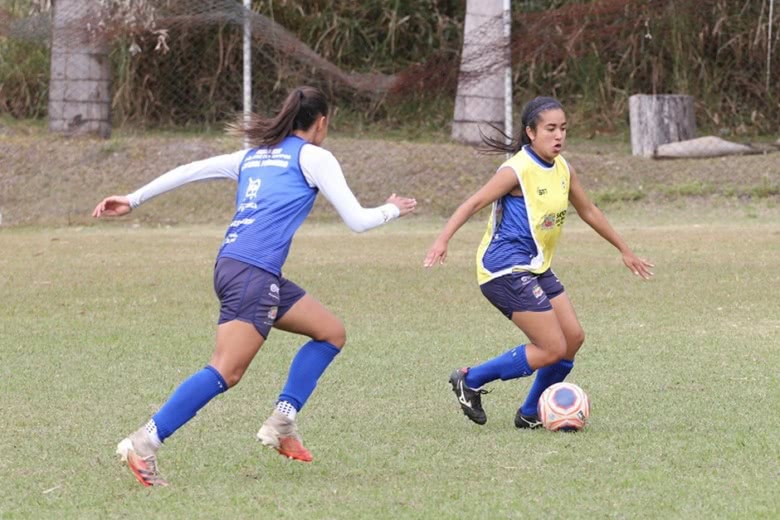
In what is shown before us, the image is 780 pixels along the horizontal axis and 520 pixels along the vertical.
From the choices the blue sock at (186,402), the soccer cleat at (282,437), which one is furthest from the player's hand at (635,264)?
the blue sock at (186,402)

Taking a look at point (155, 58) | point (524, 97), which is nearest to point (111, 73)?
point (155, 58)

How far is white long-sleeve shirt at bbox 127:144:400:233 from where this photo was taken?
546 centimetres

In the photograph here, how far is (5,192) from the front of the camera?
17.9 metres

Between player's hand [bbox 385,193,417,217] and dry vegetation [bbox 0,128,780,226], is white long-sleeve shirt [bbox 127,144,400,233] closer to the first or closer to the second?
player's hand [bbox 385,193,417,217]

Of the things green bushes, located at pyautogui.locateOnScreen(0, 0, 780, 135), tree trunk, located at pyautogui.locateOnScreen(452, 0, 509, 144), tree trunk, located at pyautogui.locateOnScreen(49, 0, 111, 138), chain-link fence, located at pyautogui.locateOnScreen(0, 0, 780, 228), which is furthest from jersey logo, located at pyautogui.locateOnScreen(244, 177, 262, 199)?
tree trunk, located at pyautogui.locateOnScreen(49, 0, 111, 138)

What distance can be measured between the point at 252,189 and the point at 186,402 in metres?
0.87

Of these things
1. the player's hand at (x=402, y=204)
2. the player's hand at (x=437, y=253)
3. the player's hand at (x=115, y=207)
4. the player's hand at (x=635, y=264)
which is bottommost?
the player's hand at (x=635, y=264)

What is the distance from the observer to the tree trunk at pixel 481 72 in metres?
17.8

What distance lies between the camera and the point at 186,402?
209 inches

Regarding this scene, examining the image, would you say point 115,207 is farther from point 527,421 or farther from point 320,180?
point 527,421

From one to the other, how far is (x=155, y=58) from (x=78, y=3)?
218 centimetres

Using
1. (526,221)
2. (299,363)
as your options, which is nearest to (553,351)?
(526,221)

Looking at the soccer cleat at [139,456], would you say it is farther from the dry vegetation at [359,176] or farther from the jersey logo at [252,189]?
the dry vegetation at [359,176]

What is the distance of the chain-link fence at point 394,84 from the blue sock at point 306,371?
11474 millimetres
